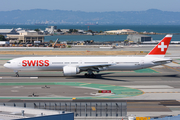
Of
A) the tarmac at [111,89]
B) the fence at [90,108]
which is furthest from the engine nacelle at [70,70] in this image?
the fence at [90,108]

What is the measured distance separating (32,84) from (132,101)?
1969 cm

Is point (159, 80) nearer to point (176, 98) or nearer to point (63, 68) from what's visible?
point (176, 98)

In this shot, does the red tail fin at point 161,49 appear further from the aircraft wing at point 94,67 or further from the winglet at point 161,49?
the aircraft wing at point 94,67

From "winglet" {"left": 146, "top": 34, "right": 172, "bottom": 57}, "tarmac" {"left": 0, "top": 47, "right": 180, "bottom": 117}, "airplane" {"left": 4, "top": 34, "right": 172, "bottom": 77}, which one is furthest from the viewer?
"winglet" {"left": 146, "top": 34, "right": 172, "bottom": 57}

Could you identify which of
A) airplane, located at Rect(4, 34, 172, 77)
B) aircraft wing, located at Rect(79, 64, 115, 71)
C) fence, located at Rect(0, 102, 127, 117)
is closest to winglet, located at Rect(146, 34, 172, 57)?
airplane, located at Rect(4, 34, 172, 77)

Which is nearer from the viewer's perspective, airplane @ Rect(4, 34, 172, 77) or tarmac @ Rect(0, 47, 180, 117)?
tarmac @ Rect(0, 47, 180, 117)

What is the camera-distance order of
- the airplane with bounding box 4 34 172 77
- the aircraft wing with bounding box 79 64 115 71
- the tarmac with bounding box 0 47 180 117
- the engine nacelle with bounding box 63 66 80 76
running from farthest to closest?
the airplane with bounding box 4 34 172 77 < the aircraft wing with bounding box 79 64 115 71 < the engine nacelle with bounding box 63 66 80 76 < the tarmac with bounding box 0 47 180 117

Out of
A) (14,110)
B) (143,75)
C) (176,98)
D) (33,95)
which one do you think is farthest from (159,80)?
(14,110)

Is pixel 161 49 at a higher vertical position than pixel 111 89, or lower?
higher

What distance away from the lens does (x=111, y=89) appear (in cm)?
4338

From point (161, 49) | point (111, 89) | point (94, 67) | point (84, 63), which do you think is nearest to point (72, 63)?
point (84, 63)

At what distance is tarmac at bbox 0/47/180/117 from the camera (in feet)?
111

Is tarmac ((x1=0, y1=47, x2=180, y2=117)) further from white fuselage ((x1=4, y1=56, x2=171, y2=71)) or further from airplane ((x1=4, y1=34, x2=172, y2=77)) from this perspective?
white fuselage ((x1=4, y1=56, x2=171, y2=71))

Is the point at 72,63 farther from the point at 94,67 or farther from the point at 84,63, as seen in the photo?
the point at 94,67
